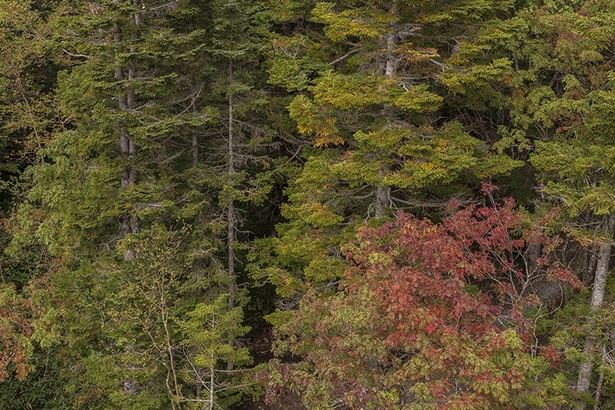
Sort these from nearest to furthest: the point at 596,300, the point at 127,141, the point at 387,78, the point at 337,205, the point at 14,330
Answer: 1. the point at 596,300
2. the point at 387,78
3. the point at 337,205
4. the point at 127,141
5. the point at 14,330

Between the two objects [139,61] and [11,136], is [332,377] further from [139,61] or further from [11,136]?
[11,136]

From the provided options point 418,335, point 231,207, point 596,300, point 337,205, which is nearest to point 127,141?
point 231,207

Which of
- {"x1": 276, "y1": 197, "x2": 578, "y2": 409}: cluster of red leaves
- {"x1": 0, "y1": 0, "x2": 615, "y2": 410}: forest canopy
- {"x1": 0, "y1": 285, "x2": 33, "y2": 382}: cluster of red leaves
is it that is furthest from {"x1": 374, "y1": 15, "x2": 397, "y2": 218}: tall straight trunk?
{"x1": 0, "y1": 285, "x2": 33, "y2": 382}: cluster of red leaves

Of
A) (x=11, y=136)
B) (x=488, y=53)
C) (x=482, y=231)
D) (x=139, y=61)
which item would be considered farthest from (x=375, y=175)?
(x=11, y=136)

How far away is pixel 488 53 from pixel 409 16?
2.61m

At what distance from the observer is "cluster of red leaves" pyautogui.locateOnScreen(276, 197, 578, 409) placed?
28.7ft

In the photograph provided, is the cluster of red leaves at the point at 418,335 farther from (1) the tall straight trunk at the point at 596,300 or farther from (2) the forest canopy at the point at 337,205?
(1) the tall straight trunk at the point at 596,300

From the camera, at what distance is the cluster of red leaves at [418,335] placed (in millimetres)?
8742

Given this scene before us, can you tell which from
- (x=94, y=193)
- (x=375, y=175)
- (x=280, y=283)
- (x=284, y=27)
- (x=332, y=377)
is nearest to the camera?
(x=332, y=377)

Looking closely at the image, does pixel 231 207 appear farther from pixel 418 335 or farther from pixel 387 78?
pixel 418 335

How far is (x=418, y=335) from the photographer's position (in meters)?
9.00

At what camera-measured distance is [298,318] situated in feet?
37.1

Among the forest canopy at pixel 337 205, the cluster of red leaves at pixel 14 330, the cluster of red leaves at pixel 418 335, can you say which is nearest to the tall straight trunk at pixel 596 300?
the forest canopy at pixel 337 205

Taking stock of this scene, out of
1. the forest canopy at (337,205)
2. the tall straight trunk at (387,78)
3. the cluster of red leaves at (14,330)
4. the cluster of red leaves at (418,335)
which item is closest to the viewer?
the cluster of red leaves at (418,335)
